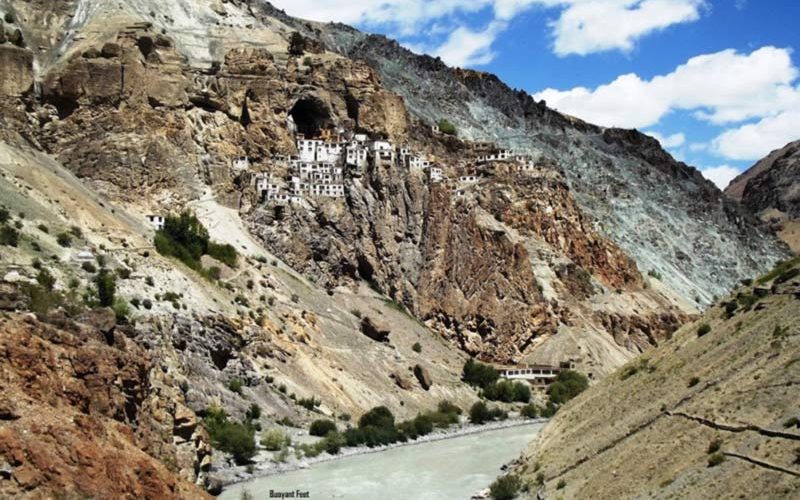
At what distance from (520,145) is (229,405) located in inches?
3565

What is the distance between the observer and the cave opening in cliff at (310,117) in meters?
94.3

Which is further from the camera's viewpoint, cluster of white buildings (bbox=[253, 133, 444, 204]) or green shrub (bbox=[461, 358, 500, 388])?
cluster of white buildings (bbox=[253, 133, 444, 204])

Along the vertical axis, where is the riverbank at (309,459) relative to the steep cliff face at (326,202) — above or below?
below

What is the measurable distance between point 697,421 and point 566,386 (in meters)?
53.0

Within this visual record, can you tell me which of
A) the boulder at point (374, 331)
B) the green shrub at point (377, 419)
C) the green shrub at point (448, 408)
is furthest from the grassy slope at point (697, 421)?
the boulder at point (374, 331)

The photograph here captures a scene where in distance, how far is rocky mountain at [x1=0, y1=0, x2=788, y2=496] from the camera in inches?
2266

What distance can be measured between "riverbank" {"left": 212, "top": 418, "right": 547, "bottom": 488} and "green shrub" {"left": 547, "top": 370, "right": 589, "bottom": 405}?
8.73m

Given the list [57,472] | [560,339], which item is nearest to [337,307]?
[560,339]

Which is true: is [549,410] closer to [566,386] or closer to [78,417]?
[566,386]

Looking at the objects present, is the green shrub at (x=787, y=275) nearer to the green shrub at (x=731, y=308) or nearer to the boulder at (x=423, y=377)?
the green shrub at (x=731, y=308)

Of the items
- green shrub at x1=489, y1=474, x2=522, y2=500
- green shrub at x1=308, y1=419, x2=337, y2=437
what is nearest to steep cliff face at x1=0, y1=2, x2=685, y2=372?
green shrub at x1=308, y1=419, x2=337, y2=437

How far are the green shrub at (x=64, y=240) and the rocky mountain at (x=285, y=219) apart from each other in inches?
9.8

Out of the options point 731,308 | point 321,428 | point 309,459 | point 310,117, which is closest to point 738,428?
point 731,308

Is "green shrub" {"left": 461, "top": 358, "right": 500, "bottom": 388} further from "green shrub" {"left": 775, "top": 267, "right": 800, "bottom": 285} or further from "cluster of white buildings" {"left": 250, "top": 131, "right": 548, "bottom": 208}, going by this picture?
"green shrub" {"left": 775, "top": 267, "right": 800, "bottom": 285}
